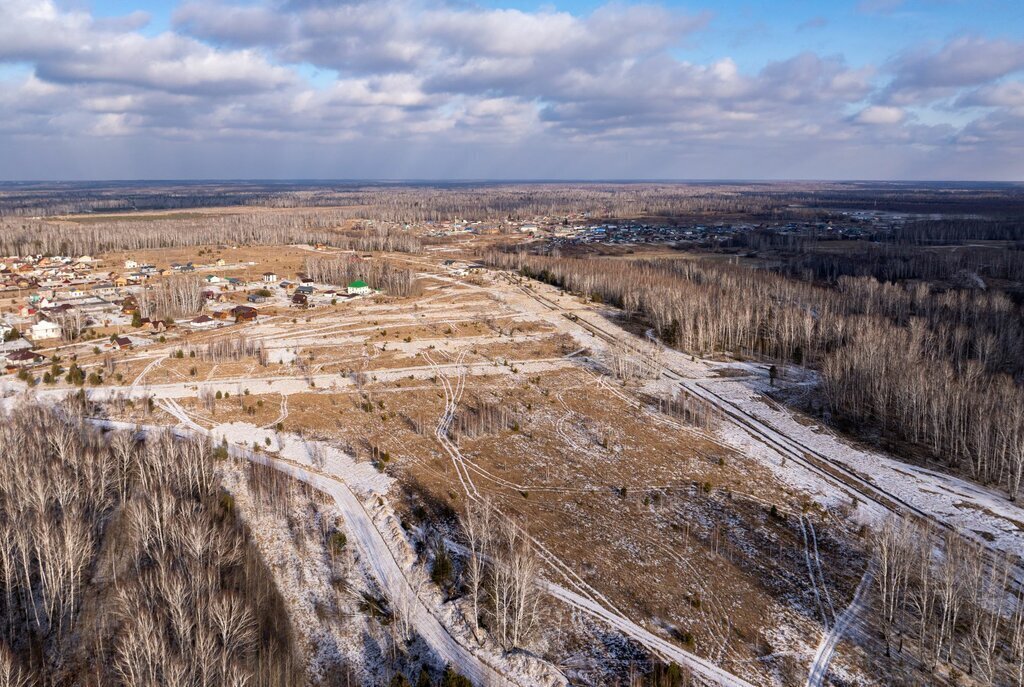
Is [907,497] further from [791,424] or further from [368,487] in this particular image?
[368,487]

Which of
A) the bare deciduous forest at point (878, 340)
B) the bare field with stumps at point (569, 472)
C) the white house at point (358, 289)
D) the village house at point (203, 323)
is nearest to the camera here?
the bare field with stumps at point (569, 472)

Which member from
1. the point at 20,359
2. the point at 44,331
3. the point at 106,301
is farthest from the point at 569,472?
the point at 106,301

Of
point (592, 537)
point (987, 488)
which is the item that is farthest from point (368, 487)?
point (987, 488)

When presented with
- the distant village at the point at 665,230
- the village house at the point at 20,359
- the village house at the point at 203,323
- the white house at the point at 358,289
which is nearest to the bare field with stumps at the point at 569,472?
the village house at the point at 203,323

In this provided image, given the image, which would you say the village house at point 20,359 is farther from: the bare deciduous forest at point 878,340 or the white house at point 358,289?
the bare deciduous forest at point 878,340

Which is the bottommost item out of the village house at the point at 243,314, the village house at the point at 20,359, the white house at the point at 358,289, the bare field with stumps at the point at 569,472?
the bare field with stumps at the point at 569,472

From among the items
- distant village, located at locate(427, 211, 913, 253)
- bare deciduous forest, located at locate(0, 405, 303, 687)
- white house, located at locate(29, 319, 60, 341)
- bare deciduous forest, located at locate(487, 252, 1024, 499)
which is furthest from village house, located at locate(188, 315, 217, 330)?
distant village, located at locate(427, 211, 913, 253)
